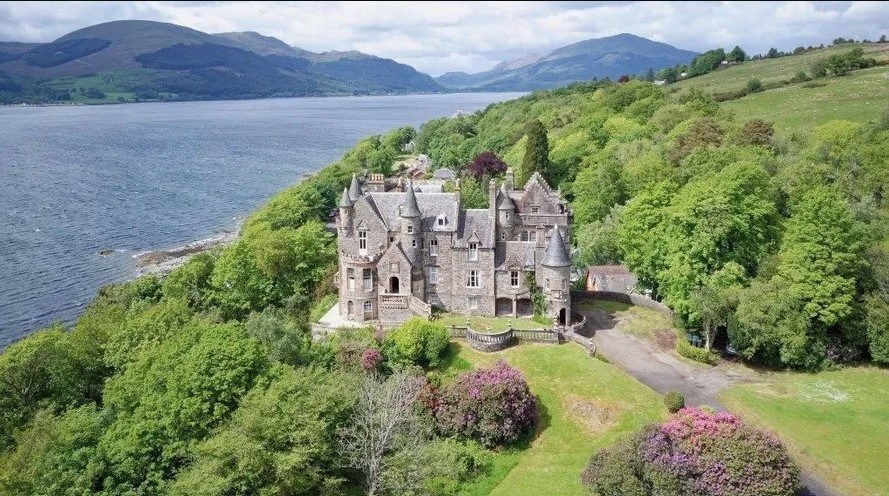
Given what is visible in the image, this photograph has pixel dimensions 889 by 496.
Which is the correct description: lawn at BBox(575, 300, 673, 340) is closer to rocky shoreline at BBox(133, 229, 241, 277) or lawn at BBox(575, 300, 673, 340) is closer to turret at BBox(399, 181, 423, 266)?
turret at BBox(399, 181, 423, 266)

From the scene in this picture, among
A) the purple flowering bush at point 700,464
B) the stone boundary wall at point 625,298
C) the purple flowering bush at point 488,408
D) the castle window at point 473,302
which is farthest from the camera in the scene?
the stone boundary wall at point 625,298

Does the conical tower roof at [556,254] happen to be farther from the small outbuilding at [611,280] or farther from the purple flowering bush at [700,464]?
the purple flowering bush at [700,464]

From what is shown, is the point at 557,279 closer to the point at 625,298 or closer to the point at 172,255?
the point at 625,298

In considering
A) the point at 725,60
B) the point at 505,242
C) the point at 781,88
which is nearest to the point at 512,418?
the point at 505,242

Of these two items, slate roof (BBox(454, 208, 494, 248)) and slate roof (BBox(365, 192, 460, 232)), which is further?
slate roof (BBox(365, 192, 460, 232))

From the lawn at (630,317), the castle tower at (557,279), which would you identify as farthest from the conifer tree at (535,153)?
the castle tower at (557,279)

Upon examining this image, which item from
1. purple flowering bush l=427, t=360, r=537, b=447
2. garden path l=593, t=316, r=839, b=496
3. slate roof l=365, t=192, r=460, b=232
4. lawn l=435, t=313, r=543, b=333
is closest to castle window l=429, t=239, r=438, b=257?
slate roof l=365, t=192, r=460, b=232
